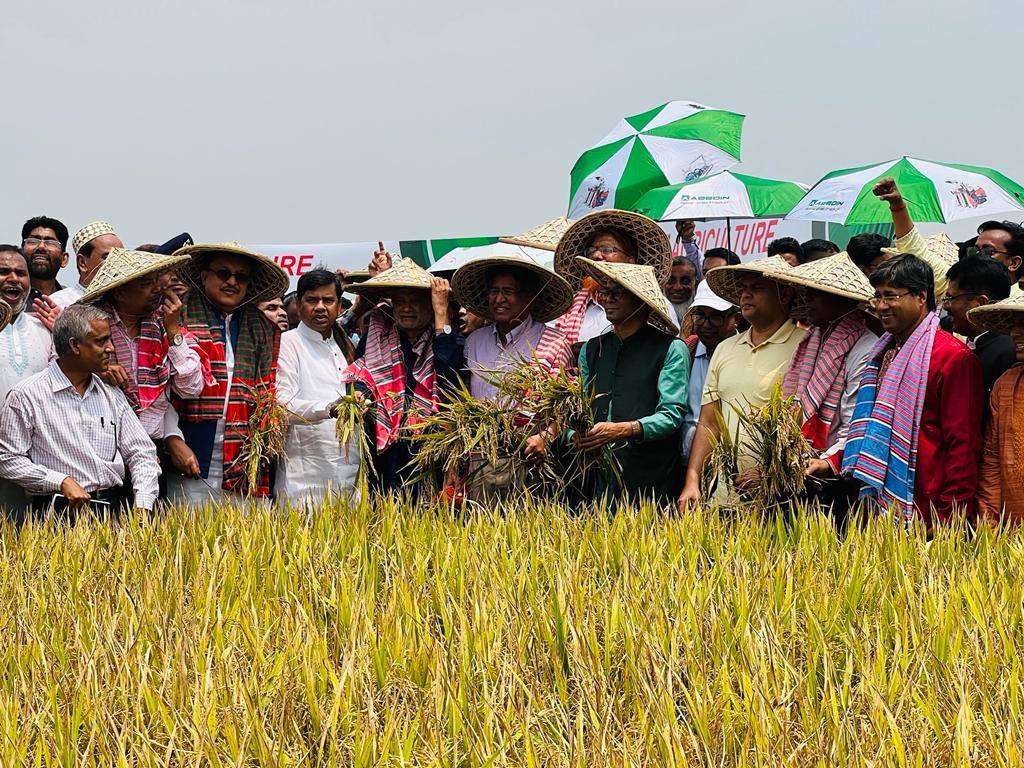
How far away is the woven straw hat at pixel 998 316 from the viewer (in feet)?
13.8

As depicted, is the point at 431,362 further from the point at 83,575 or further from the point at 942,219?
the point at 942,219

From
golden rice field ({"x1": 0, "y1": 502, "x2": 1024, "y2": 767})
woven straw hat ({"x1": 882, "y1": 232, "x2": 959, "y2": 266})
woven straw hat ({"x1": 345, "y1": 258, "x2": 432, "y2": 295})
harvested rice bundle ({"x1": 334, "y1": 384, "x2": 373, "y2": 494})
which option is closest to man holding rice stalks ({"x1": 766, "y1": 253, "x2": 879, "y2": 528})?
golden rice field ({"x1": 0, "y1": 502, "x2": 1024, "y2": 767})

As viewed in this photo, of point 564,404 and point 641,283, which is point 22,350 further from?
point 641,283

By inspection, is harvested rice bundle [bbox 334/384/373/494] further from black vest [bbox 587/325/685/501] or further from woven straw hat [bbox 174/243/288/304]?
black vest [bbox 587/325/685/501]

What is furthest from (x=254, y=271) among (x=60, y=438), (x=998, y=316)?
(x=998, y=316)

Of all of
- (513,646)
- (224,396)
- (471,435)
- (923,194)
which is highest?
(923,194)

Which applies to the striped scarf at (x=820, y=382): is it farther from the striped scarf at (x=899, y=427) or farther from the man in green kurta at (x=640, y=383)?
the man in green kurta at (x=640, y=383)

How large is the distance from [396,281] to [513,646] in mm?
2772

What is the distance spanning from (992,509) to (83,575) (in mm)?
2890

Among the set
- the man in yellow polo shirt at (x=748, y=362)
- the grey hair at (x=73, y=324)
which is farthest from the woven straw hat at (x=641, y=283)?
the grey hair at (x=73, y=324)

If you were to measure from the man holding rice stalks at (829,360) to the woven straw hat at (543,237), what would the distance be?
6.12ft

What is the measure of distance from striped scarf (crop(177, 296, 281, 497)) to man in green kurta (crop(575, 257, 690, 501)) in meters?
1.39

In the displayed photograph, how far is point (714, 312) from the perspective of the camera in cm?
577

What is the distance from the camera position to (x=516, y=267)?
5.41 meters
